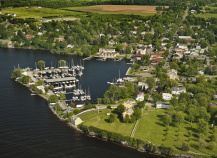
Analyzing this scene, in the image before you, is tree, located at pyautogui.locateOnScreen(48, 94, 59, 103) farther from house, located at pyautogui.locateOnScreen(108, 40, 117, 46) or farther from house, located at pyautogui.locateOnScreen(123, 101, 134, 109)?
house, located at pyautogui.locateOnScreen(108, 40, 117, 46)

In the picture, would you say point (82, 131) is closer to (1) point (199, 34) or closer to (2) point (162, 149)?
(2) point (162, 149)

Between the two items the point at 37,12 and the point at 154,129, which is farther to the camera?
the point at 37,12

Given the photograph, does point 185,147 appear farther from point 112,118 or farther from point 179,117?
point 112,118

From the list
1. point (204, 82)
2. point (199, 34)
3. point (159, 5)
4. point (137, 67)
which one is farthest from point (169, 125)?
point (159, 5)

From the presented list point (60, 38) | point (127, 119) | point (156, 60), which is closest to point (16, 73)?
point (127, 119)

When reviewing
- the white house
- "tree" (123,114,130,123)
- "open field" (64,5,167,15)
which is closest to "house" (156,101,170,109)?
the white house

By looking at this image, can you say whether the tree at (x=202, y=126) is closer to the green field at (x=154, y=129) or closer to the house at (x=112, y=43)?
the green field at (x=154, y=129)

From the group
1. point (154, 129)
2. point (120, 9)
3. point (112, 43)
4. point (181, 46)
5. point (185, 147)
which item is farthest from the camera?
point (120, 9)
